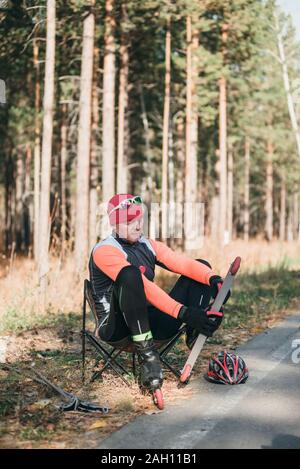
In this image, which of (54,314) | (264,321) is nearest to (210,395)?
(264,321)

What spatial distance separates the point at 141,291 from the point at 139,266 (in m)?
0.60

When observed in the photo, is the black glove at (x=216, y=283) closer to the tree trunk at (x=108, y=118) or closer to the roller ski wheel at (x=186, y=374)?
the roller ski wheel at (x=186, y=374)

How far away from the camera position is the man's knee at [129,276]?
5461 millimetres

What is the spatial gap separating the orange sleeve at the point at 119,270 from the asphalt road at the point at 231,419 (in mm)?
836

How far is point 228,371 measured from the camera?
20.0 ft

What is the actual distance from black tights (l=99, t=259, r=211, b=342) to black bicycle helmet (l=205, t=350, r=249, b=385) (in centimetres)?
56

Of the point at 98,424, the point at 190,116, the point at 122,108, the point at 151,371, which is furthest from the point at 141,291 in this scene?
the point at 190,116

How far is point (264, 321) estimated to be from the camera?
32.6ft

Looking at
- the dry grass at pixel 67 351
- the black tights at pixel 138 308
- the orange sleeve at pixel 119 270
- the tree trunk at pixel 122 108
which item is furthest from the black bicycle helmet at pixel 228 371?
the tree trunk at pixel 122 108

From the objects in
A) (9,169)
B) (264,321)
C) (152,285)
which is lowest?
(264,321)

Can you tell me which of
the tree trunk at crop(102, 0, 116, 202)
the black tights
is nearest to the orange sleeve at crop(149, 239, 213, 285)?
the black tights

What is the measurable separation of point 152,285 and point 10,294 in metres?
5.78

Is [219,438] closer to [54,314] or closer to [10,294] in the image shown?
[54,314]
